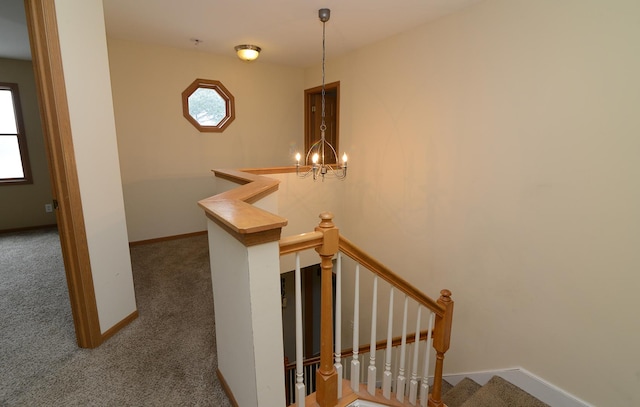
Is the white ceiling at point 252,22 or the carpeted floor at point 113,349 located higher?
the white ceiling at point 252,22

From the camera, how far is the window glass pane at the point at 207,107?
4.36 metres

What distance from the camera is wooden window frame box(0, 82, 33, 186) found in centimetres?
443

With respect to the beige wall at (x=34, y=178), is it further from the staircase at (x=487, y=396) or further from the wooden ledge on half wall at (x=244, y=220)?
the staircase at (x=487, y=396)

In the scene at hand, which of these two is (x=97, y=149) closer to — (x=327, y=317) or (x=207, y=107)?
(x=327, y=317)

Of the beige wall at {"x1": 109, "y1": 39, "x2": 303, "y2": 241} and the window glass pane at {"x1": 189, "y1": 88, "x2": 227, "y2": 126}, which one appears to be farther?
the window glass pane at {"x1": 189, "y1": 88, "x2": 227, "y2": 126}

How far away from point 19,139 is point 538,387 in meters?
7.00

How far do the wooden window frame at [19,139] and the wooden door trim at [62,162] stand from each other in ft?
13.0

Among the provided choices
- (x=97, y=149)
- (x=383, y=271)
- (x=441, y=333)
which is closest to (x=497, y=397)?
(x=441, y=333)

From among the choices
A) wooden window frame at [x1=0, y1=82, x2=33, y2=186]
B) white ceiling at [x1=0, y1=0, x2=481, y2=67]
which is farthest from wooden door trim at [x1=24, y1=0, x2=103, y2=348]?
wooden window frame at [x1=0, y1=82, x2=33, y2=186]

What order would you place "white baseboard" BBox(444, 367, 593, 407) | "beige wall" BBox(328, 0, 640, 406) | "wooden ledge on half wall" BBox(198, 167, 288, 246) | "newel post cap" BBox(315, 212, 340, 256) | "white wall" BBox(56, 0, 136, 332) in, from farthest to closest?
"white baseboard" BBox(444, 367, 593, 407), "beige wall" BBox(328, 0, 640, 406), "white wall" BBox(56, 0, 136, 332), "newel post cap" BBox(315, 212, 340, 256), "wooden ledge on half wall" BBox(198, 167, 288, 246)

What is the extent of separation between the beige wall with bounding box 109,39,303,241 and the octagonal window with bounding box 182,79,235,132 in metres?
0.08

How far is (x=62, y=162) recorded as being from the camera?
1767 mm

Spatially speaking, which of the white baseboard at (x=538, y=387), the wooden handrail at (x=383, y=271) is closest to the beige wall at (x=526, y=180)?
the white baseboard at (x=538, y=387)

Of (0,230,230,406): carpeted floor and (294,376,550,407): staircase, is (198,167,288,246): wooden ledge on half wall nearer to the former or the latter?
(0,230,230,406): carpeted floor
